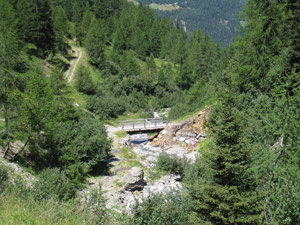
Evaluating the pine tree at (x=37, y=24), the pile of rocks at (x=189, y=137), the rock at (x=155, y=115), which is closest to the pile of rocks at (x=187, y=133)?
the pile of rocks at (x=189, y=137)

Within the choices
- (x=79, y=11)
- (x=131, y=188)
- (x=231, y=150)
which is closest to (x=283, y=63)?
(x=231, y=150)

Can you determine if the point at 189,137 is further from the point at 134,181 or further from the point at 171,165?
the point at 134,181

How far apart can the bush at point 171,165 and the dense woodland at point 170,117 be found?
10 cm

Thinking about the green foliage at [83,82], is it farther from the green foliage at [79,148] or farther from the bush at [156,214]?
the bush at [156,214]

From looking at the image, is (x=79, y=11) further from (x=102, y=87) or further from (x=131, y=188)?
(x=131, y=188)

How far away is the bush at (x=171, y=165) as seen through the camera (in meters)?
22.5

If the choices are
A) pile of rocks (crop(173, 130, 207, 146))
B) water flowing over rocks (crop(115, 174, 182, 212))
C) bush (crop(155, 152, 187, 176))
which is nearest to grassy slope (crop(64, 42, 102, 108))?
pile of rocks (crop(173, 130, 207, 146))

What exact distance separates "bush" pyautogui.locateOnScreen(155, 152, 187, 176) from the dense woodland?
10cm

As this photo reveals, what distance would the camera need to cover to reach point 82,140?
21625mm

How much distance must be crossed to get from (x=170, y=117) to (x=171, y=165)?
19.4 metres

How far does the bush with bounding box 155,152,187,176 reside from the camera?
22.5 meters

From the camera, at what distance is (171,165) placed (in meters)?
22.4

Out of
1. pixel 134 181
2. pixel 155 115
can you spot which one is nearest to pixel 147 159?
pixel 134 181

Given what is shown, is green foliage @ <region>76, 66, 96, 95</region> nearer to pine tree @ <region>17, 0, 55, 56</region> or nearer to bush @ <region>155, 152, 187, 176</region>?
pine tree @ <region>17, 0, 55, 56</region>
